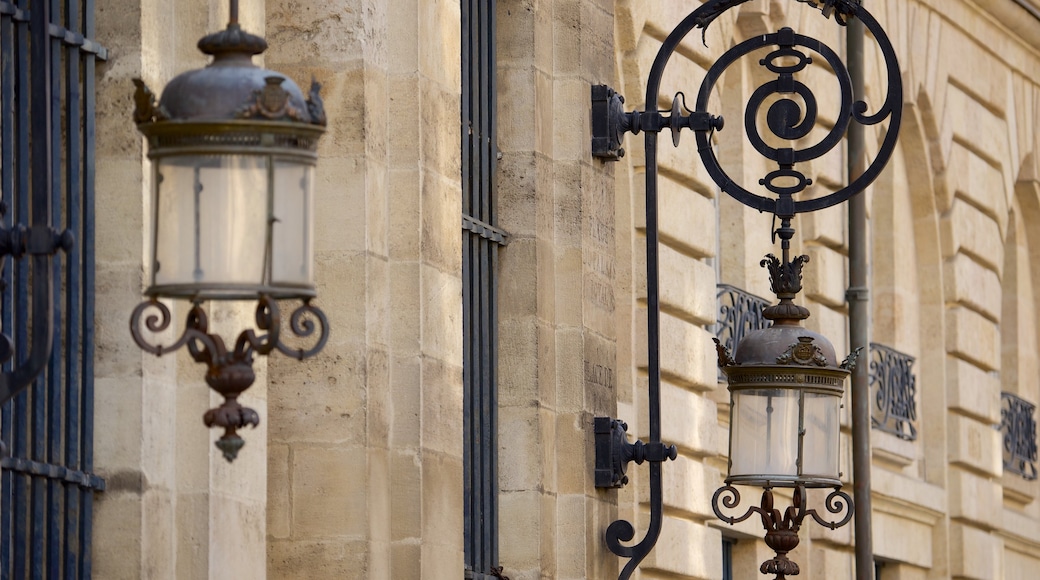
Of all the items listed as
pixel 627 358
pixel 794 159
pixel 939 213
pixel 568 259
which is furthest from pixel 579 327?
pixel 939 213

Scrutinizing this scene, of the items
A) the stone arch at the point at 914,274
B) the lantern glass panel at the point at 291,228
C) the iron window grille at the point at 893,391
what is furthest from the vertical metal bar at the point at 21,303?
the stone arch at the point at 914,274

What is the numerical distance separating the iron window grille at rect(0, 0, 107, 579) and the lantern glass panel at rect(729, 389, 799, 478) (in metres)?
3.54

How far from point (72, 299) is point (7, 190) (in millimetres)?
392

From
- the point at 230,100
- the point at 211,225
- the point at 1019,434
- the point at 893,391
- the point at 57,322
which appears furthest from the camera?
the point at 1019,434

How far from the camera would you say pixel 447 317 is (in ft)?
30.5

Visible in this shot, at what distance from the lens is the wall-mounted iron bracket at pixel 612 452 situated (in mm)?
11188

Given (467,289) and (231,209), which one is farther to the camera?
(467,289)

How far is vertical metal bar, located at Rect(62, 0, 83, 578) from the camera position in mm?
7988

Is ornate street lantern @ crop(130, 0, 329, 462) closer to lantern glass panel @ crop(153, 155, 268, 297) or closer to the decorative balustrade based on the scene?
lantern glass panel @ crop(153, 155, 268, 297)

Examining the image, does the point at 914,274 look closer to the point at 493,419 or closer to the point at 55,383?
the point at 493,419

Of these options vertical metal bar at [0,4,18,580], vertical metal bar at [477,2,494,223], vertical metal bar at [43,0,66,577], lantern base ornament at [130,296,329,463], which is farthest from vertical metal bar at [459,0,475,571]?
lantern base ornament at [130,296,329,463]

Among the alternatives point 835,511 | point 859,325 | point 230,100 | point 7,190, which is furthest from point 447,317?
point 859,325

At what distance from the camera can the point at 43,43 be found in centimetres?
611

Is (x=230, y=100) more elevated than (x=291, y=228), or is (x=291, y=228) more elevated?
(x=230, y=100)
